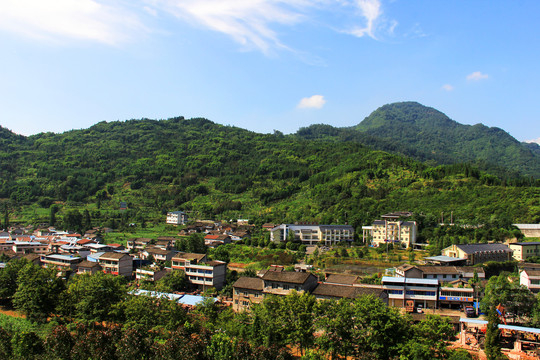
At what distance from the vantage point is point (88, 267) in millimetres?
41500

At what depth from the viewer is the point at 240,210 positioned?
86.9 meters

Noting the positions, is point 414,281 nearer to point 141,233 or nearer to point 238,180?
point 141,233

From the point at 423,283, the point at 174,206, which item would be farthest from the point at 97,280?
the point at 174,206

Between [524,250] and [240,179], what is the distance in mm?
76324

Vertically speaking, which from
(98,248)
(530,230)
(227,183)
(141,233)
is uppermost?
(227,183)

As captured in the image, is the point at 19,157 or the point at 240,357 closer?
the point at 240,357

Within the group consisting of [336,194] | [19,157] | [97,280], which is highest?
[19,157]

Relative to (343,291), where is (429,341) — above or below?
below

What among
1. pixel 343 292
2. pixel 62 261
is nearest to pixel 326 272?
pixel 343 292

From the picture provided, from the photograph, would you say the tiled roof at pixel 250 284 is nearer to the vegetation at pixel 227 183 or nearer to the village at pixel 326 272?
the village at pixel 326 272

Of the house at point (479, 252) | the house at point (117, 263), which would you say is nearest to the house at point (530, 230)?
the house at point (479, 252)

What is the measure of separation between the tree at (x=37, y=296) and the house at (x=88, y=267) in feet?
30.3

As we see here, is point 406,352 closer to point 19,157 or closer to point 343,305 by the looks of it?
point 343,305

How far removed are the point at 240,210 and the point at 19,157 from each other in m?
85.9
